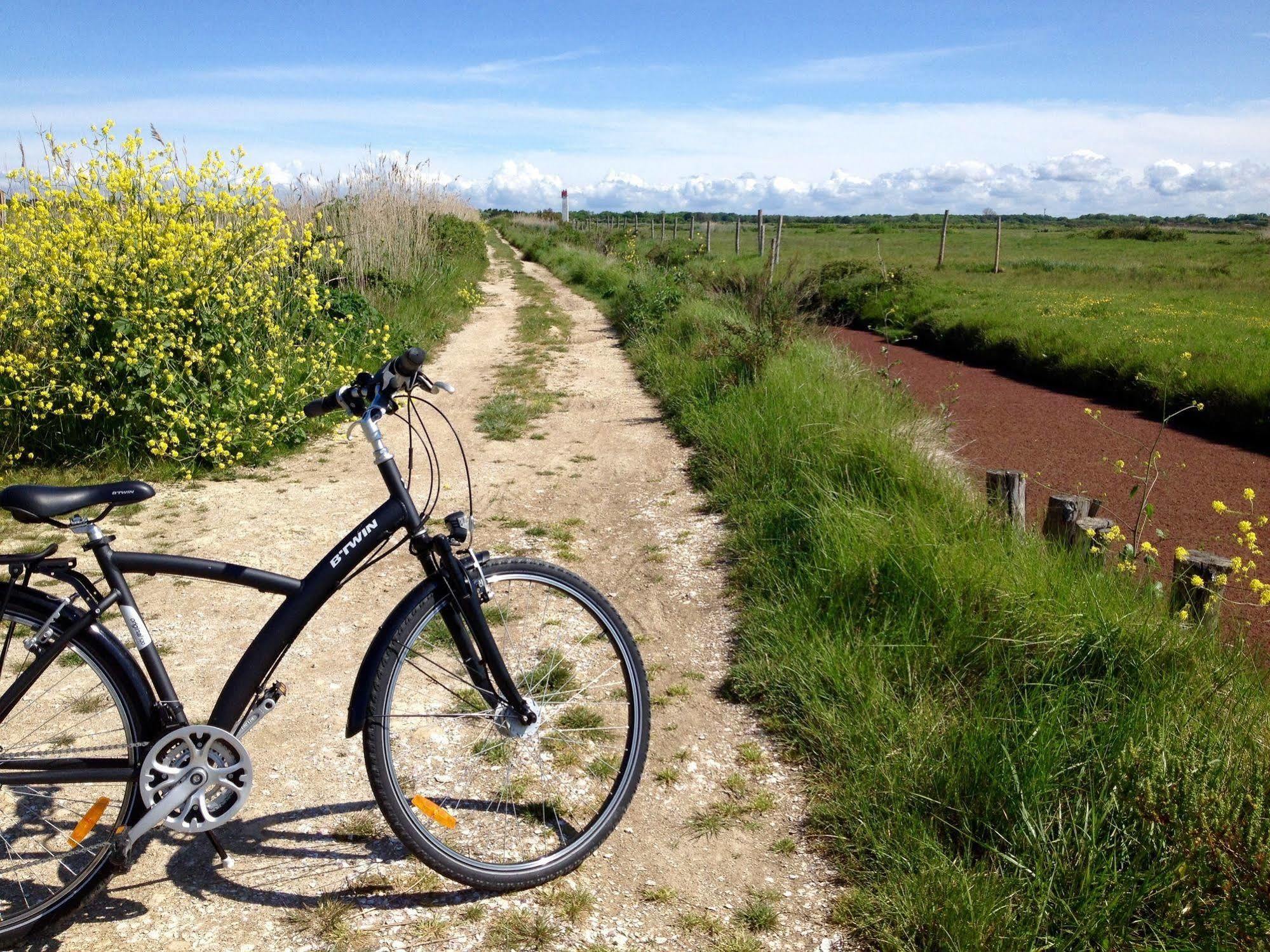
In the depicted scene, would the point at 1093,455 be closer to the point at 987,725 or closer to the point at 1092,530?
the point at 1092,530

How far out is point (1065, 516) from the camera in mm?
4395

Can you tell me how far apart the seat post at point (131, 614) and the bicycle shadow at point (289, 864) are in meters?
0.58

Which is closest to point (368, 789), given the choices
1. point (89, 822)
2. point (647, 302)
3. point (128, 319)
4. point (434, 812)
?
point (434, 812)

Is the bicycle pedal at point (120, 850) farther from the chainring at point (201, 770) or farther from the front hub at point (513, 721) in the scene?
the front hub at point (513, 721)

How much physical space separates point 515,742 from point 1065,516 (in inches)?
111

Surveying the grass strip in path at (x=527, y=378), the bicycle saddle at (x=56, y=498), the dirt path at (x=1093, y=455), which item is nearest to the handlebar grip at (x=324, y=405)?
the bicycle saddle at (x=56, y=498)

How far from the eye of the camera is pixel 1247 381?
33.1 feet

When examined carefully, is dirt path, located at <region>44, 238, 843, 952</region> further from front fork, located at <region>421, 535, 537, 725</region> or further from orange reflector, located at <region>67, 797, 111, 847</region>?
front fork, located at <region>421, 535, 537, 725</region>

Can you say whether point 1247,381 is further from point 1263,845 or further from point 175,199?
point 175,199

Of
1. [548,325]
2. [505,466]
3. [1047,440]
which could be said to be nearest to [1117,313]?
[1047,440]

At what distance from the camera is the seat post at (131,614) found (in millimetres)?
2350

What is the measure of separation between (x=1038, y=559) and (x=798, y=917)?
2135mm

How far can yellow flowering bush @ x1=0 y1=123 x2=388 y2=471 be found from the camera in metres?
6.45

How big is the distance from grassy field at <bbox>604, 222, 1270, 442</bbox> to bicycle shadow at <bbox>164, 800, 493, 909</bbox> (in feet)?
21.3
